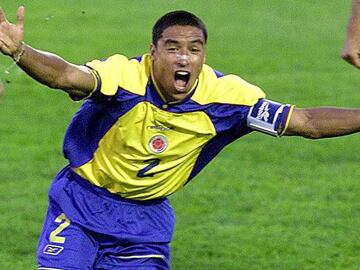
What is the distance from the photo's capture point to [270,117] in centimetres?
821

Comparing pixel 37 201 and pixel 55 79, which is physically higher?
pixel 55 79

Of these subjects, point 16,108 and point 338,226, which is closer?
point 338,226

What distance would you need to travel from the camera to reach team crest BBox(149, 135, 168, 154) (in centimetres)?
825

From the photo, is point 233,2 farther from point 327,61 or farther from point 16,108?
point 16,108

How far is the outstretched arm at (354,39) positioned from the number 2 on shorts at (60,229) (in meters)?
2.32

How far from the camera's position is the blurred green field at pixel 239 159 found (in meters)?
11.5

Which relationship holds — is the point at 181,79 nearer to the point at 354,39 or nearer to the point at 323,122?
the point at 323,122

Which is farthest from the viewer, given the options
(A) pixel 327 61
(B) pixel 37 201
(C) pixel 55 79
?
(A) pixel 327 61

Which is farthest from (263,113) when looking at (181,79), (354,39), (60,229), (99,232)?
(354,39)

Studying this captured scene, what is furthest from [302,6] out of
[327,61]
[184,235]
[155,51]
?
[155,51]

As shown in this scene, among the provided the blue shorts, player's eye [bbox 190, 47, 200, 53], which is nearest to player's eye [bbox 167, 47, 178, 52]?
player's eye [bbox 190, 47, 200, 53]

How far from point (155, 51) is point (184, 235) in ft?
12.4

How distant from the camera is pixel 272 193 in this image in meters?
13.1

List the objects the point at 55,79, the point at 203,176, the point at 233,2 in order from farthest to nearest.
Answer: the point at 233,2 < the point at 203,176 < the point at 55,79
